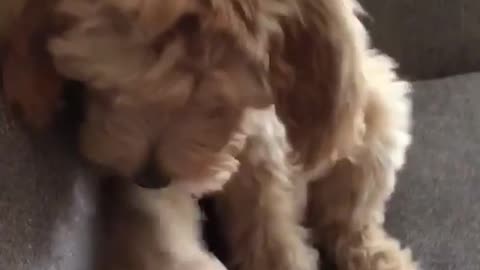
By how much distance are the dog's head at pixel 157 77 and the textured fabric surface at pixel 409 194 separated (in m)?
0.06

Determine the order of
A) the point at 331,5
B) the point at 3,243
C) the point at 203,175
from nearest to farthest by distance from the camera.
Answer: the point at 3,243, the point at 331,5, the point at 203,175

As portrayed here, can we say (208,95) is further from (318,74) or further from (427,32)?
(427,32)

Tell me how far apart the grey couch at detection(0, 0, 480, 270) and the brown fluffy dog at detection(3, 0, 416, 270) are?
7 centimetres

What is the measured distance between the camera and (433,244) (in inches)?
57.2

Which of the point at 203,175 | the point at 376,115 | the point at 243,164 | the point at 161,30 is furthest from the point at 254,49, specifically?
the point at 376,115

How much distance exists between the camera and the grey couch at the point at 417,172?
0.88 m

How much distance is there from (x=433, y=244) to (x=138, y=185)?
0.54 meters

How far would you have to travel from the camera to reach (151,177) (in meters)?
1.04

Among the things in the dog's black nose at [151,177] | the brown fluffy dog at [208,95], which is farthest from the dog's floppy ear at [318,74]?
the dog's black nose at [151,177]

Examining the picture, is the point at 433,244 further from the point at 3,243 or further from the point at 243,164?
the point at 3,243

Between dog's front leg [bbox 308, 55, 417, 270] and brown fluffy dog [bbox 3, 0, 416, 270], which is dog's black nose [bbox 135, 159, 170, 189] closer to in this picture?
brown fluffy dog [bbox 3, 0, 416, 270]

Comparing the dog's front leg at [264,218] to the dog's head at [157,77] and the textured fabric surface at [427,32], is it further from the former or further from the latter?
the textured fabric surface at [427,32]

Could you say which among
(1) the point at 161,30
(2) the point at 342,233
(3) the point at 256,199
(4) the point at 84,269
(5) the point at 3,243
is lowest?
(2) the point at 342,233

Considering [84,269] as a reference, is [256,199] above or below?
below
